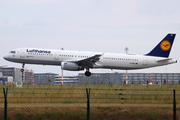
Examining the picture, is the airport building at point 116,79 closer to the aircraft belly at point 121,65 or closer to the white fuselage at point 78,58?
the aircraft belly at point 121,65

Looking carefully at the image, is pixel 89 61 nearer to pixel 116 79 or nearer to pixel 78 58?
pixel 78 58

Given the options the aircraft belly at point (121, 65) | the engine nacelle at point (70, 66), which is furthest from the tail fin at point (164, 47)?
the engine nacelle at point (70, 66)

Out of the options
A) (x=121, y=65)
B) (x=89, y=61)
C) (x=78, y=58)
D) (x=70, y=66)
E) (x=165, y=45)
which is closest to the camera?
(x=70, y=66)

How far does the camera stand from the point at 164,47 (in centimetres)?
4103

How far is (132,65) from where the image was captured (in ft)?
130

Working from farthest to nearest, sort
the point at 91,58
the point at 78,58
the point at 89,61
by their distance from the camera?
the point at 78,58
the point at 89,61
the point at 91,58

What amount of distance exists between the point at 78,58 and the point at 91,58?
104 inches

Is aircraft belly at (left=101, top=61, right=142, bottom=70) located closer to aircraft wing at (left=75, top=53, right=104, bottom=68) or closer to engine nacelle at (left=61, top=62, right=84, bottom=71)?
aircraft wing at (left=75, top=53, right=104, bottom=68)

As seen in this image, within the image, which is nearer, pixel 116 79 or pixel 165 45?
pixel 165 45

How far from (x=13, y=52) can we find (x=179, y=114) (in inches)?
1101

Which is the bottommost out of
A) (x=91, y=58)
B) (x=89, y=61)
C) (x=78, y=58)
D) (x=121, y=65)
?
(x=121, y=65)

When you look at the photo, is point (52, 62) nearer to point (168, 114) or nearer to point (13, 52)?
point (13, 52)

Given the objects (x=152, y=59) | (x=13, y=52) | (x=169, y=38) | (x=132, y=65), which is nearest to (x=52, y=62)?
(x=13, y=52)

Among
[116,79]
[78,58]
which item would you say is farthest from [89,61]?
[116,79]
